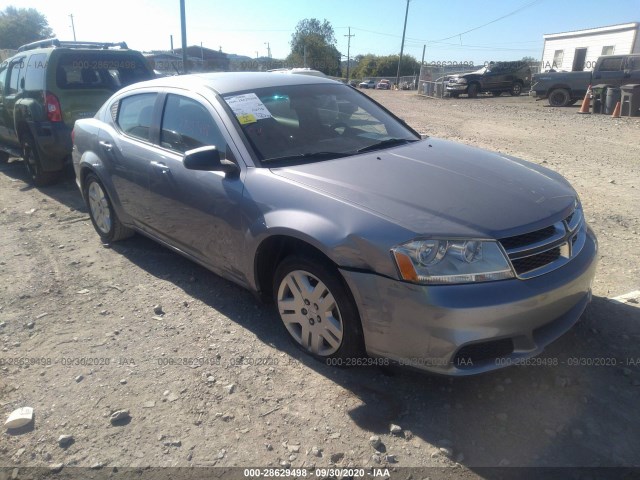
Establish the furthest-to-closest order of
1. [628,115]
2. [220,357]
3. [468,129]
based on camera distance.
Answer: [628,115], [468,129], [220,357]

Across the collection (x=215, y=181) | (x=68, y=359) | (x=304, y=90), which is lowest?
(x=68, y=359)

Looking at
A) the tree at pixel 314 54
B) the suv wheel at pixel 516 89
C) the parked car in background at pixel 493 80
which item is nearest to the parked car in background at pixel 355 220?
the parked car in background at pixel 493 80

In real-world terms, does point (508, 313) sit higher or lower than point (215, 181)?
lower

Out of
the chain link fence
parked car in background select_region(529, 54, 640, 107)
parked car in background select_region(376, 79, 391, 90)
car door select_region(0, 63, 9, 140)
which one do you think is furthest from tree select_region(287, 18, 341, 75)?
car door select_region(0, 63, 9, 140)

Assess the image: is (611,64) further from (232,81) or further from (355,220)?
(355,220)

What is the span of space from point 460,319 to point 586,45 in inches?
1531

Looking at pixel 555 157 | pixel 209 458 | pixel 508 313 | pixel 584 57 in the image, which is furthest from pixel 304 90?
pixel 584 57

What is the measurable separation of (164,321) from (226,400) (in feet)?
3.61

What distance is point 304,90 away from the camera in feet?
13.0

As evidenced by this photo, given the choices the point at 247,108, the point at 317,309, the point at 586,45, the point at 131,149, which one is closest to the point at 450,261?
the point at 317,309

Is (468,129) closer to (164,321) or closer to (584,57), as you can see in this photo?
(164,321)

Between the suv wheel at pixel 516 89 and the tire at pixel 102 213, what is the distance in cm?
2979

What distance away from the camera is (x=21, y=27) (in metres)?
77.4

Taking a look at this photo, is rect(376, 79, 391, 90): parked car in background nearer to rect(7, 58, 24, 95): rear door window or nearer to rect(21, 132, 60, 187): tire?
rect(7, 58, 24, 95): rear door window
